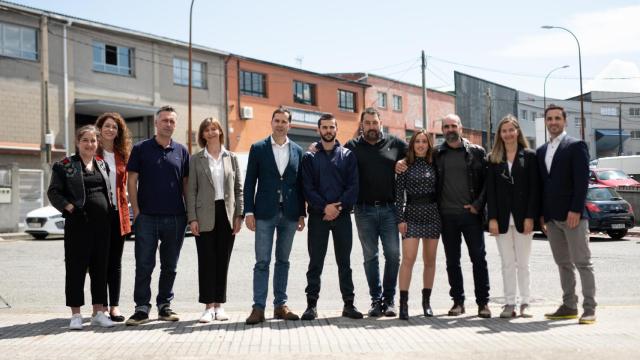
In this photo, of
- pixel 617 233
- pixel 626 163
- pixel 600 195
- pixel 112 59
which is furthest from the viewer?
Result: pixel 626 163

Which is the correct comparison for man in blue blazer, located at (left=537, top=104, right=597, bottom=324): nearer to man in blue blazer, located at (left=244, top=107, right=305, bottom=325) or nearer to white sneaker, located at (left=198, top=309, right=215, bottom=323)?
man in blue blazer, located at (left=244, top=107, right=305, bottom=325)

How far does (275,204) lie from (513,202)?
242 centimetres

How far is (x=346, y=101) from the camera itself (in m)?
44.9

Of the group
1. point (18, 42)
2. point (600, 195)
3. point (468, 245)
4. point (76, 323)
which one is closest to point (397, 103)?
point (18, 42)

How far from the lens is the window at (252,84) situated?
3616 centimetres

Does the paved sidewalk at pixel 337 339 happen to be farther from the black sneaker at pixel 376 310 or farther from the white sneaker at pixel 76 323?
the black sneaker at pixel 376 310

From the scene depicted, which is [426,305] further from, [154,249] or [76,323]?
[76,323]

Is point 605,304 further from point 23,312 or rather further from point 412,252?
point 23,312

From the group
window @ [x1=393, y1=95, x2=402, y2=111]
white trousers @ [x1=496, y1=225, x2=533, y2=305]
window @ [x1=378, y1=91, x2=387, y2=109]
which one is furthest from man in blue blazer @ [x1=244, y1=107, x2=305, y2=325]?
window @ [x1=393, y1=95, x2=402, y2=111]

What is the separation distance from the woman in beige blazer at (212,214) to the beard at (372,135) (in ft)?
4.75

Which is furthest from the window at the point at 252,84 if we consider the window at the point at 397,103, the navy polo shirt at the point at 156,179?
the navy polo shirt at the point at 156,179

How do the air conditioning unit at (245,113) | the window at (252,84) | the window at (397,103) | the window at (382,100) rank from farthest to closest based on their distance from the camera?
the window at (397,103)
the window at (382,100)
the window at (252,84)
the air conditioning unit at (245,113)

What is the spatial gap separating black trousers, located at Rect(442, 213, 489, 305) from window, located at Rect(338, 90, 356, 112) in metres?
37.3

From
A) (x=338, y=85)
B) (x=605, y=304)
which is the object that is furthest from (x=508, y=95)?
(x=605, y=304)
